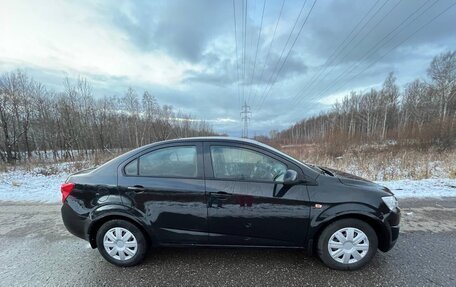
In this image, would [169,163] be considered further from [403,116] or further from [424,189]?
[403,116]

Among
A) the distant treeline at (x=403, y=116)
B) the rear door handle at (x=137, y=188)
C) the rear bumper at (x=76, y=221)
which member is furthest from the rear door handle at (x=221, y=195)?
the distant treeline at (x=403, y=116)

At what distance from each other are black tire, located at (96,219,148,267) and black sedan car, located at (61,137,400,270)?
0.04ft

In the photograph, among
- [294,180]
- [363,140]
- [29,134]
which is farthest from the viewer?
[29,134]

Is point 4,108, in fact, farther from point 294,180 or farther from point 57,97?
point 294,180

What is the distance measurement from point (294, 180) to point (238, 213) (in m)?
0.78

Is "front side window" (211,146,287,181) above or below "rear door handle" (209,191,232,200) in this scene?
above

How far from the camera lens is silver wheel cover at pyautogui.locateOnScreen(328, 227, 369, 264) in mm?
2918

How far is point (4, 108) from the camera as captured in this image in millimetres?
28422

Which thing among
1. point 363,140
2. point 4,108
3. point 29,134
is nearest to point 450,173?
point 363,140

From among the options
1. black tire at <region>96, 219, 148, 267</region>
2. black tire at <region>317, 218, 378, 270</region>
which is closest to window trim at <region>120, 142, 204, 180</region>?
black tire at <region>96, 219, 148, 267</region>

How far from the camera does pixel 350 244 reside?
9.58 ft

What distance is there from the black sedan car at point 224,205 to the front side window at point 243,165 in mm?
12

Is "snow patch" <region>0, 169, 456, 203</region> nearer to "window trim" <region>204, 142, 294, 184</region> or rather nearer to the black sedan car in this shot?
the black sedan car

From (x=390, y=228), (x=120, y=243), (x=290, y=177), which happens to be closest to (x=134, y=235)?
(x=120, y=243)
